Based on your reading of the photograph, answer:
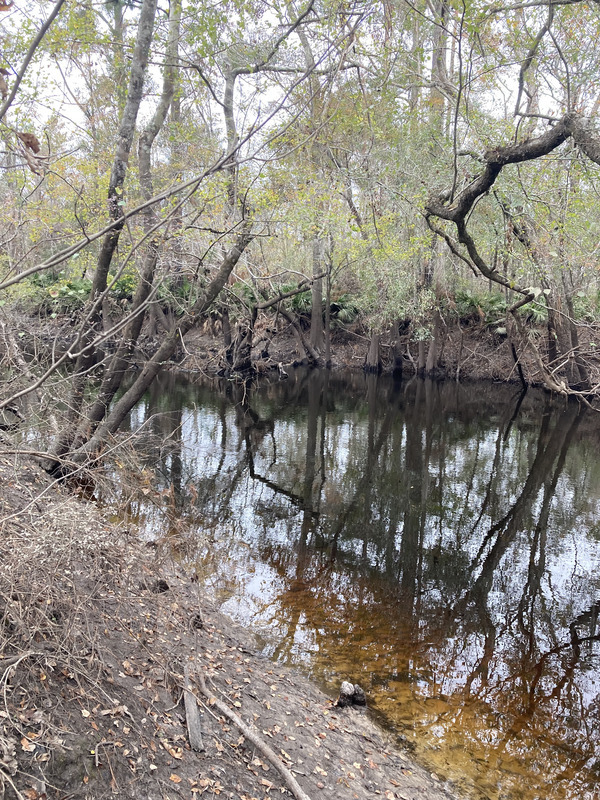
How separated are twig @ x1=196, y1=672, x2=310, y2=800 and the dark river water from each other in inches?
57.9

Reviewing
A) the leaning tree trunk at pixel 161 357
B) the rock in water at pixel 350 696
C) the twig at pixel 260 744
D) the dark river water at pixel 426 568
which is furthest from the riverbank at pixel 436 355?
the twig at pixel 260 744

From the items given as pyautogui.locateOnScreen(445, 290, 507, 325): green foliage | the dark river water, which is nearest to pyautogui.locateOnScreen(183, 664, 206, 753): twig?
the dark river water

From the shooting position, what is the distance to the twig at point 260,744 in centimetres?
360

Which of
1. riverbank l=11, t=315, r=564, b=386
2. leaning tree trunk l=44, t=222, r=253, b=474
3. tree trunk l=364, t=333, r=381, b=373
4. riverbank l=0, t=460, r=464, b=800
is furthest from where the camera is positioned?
tree trunk l=364, t=333, r=381, b=373

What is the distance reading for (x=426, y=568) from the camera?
8328 mm

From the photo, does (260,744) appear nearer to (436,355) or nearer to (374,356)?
(436,355)

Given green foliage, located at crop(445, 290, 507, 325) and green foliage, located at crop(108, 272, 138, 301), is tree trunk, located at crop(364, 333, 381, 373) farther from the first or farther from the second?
green foliage, located at crop(108, 272, 138, 301)

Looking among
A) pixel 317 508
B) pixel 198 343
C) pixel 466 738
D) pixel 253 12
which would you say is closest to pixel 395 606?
pixel 466 738

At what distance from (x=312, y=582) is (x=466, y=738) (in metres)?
2.97

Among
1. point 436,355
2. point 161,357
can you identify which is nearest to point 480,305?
point 436,355

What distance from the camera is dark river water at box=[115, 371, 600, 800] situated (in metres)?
5.11

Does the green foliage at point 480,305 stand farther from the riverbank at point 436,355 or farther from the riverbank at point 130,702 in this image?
the riverbank at point 130,702

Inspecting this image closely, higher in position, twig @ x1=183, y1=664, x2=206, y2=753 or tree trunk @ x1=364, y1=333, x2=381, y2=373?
tree trunk @ x1=364, y1=333, x2=381, y2=373

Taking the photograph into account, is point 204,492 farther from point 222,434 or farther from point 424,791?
point 424,791
